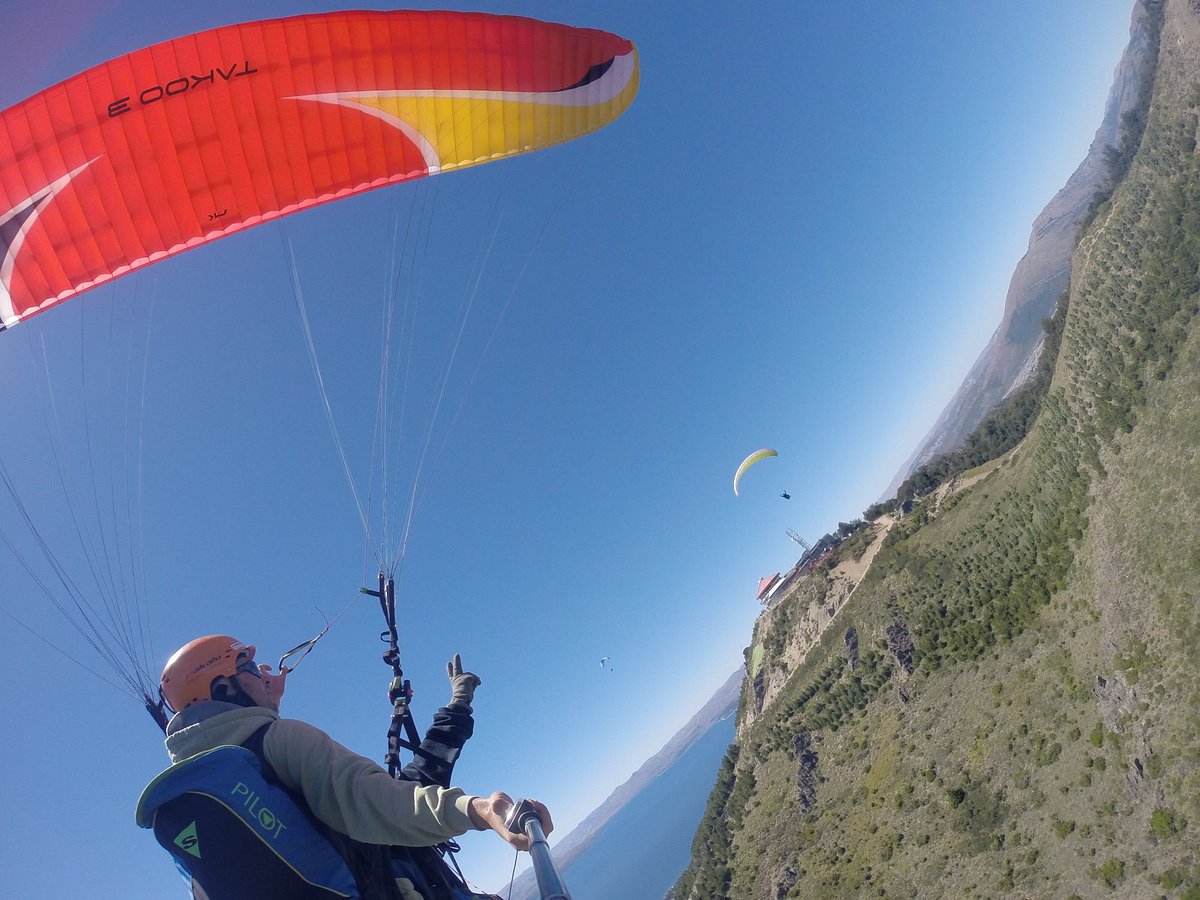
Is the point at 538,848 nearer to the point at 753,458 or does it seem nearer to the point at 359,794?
the point at 359,794

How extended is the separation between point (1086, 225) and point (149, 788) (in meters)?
48.9

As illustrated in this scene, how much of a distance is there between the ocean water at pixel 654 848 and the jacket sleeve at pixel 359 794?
91.2m

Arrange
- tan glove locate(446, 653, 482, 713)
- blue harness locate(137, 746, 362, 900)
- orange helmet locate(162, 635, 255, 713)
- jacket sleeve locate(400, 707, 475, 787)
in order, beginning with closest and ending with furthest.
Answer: blue harness locate(137, 746, 362, 900)
orange helmet locate(162, 635, 255, 713)
jacket sleeve locate(400, 707, 475, 787)
tan glove locate(446, 653, 482, 713)

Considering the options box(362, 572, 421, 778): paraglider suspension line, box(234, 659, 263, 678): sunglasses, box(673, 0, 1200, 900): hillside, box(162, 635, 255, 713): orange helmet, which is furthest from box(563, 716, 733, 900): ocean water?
box(162, 635, 255, 713): orange helmet

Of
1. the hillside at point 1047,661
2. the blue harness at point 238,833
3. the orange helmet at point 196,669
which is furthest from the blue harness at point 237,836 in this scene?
the hillside at point 1047,661

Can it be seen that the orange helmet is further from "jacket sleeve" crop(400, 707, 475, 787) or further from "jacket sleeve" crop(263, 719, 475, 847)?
"jacket sleeve" crop(400, 707, 475, 787)

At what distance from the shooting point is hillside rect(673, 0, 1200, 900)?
16.7m

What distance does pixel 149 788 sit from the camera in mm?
2459

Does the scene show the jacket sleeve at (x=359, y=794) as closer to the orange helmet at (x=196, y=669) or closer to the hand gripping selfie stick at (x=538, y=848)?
the hand gripping selfie stick at (x=538, y=848)

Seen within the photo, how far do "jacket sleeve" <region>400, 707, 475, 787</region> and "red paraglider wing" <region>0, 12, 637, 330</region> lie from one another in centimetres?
753

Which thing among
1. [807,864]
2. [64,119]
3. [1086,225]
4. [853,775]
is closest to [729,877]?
[807,864]

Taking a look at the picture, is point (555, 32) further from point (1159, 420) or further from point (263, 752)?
point (1159, 420)

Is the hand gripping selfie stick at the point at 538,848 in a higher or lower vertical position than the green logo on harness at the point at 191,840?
lower

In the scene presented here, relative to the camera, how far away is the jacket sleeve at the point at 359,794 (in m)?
2.37
